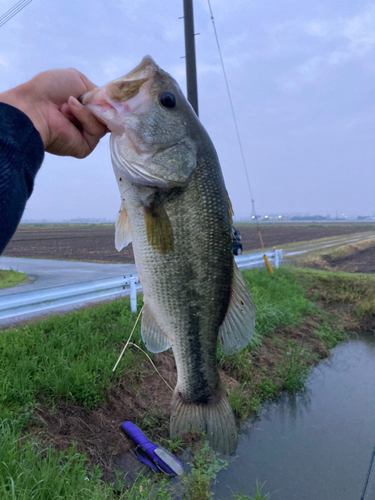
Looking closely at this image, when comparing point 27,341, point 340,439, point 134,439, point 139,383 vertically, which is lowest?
point 340,439

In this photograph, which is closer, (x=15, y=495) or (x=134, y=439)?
(x=15, y=495)

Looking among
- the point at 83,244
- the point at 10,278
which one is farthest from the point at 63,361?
the point at 83,244

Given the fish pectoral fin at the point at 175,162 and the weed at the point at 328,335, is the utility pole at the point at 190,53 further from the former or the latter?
the weed at the point at 328,335

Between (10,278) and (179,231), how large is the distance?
9731mm

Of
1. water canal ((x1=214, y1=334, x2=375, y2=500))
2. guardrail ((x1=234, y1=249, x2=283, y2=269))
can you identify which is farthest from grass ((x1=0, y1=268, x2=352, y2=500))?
guardrail ((x1=234, y1=249, x2=283, y2=269))

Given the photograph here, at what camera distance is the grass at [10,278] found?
9453 mm

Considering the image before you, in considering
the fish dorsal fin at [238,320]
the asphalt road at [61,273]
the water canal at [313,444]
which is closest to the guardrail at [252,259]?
the asphalt road at [61,273]

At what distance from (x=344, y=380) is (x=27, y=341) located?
5.27 metres

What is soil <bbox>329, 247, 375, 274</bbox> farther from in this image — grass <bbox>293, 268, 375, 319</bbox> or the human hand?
the human hand

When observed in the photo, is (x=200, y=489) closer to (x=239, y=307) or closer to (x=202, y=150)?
(x=239, y=307)

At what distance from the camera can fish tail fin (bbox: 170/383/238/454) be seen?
6.68ft

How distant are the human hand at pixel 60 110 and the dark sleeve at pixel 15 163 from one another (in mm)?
153

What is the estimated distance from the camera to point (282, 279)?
10.1m

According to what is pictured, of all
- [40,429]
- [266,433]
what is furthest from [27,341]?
[266,433]
